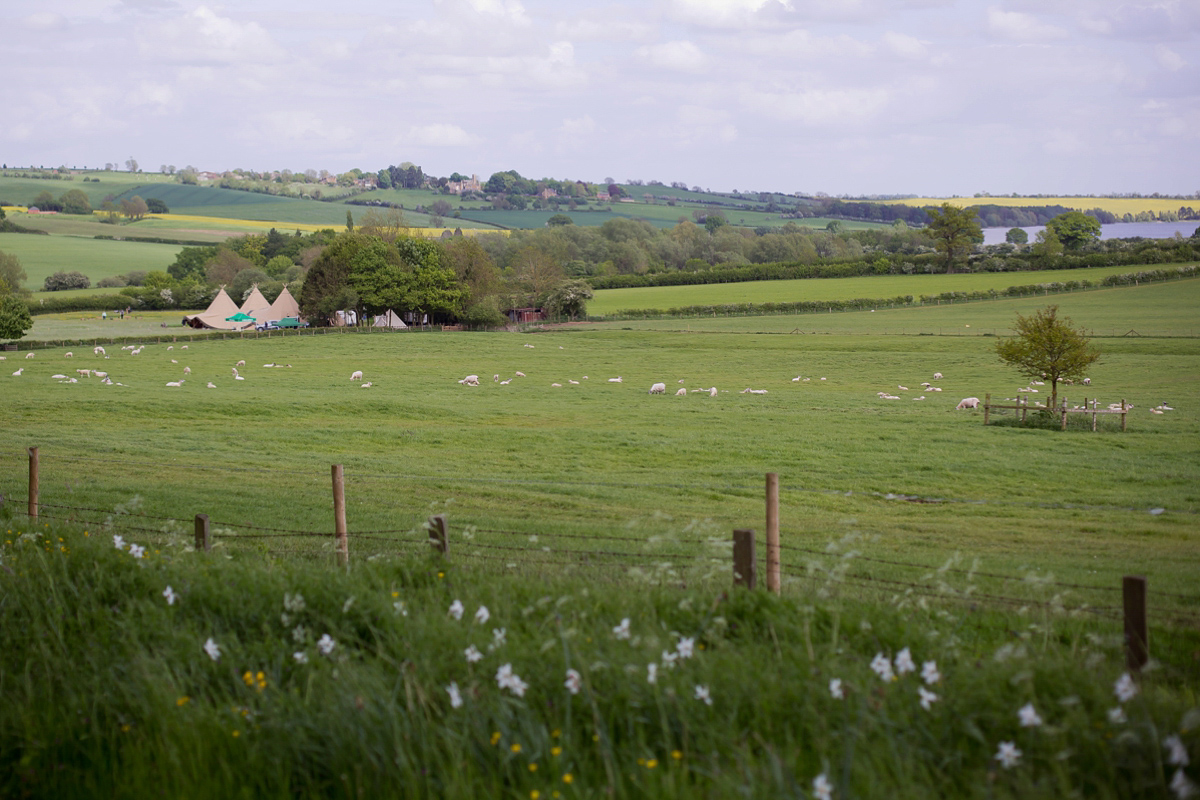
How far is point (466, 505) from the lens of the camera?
1609 centimetres

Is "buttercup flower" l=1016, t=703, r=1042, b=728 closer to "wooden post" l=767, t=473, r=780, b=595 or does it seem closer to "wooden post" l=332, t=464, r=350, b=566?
"wooden post" l=767, t=473, r=780, b=595

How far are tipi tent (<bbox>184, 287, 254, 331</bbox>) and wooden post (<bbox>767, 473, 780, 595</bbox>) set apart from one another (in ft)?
324

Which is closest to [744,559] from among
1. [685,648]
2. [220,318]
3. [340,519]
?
[685,648]

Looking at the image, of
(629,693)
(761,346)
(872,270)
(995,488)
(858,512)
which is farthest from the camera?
(872,270)

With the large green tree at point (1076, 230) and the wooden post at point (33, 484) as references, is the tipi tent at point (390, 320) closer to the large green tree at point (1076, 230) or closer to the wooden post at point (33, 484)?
the wooden post at point (33, 484)

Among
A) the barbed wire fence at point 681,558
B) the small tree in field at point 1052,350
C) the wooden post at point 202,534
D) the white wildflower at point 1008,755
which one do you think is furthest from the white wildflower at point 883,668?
the small tree in field at point 1052,350

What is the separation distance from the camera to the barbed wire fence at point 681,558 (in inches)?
299

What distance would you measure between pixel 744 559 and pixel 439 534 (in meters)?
2.94

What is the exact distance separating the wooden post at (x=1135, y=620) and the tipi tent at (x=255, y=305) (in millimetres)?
105633

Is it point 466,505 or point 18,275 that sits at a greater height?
point 18,275

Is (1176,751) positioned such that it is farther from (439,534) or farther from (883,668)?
(439,534)

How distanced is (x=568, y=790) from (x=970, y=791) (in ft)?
7.10

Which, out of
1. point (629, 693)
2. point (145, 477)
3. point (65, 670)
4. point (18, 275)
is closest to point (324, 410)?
point (145, 477)

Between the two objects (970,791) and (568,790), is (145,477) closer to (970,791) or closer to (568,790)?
(568,790)
